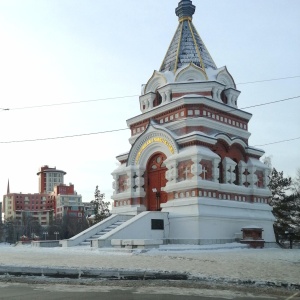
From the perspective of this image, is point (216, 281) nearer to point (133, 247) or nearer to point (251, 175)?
point (133, 247)

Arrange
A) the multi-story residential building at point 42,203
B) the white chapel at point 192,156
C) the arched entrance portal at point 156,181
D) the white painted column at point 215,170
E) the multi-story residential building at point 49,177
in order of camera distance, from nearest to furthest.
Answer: the white chapel at point 192,156 → the white painted column at point 215,170 → the arched entrance portal at point 156,181 → the multi-story residential building at point 42,203 → the multi-story residential building at point 49,177

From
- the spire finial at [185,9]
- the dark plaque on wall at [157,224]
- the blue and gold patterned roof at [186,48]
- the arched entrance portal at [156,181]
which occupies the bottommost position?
the dark plaque on wall at [157,224]

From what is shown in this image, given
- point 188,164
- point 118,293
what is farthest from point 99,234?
point 118,293

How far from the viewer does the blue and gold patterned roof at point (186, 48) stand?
29938 millimetres

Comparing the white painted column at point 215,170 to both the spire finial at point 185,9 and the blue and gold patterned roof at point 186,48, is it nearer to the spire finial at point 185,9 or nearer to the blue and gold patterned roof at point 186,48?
the blue and gold patterned roof at point 186,48

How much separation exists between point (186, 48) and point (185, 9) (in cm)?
397

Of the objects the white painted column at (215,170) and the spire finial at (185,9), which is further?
the spire finial at (185,9)

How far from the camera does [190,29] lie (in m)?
31.7

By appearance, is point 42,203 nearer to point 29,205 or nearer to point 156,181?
point 29,205

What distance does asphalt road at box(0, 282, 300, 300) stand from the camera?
810 centimetres

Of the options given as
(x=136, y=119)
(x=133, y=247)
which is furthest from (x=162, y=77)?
(x=133, y=247)

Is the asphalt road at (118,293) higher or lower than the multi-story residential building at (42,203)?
lower

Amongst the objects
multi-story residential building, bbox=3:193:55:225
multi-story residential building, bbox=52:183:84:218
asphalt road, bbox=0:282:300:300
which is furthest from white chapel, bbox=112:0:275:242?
multi-story residential building, bbox=3:193:55:225

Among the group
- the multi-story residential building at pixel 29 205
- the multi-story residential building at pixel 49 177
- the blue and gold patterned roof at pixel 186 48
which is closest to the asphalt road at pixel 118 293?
the blue and gold patterned roof at pixel 186 48
